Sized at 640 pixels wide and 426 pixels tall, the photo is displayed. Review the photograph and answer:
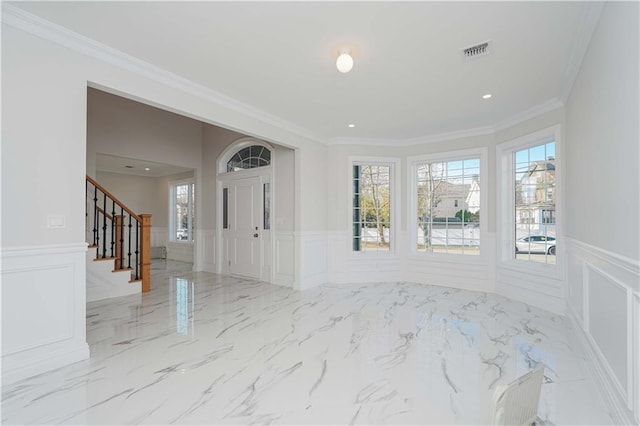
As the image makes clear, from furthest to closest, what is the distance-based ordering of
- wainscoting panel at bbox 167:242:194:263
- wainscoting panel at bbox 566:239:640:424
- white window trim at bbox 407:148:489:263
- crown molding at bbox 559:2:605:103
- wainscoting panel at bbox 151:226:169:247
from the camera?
wainscoting panel at bbox 151:226:169:247 < wainscoting panel at bbox 167:242:194:263 < white window trim at bbox 407:148:489:263 < crown molding at bbox 559:2:605:103 < wainscoting panel at bbox 566:239:640:424

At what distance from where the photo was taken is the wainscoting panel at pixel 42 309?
7.58ft

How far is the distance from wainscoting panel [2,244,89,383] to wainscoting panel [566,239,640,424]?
384 cm

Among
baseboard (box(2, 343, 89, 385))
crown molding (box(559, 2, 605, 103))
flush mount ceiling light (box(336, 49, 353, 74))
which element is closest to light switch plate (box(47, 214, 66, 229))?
baseboard (box(2, 343, 89, 385))

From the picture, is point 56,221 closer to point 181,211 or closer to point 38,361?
point 38,361

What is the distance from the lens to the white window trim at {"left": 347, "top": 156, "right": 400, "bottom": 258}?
598 centimetres

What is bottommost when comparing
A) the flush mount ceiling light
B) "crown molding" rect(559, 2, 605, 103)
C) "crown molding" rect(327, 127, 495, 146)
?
the flush mount ceiling light

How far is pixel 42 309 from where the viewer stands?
2469mm

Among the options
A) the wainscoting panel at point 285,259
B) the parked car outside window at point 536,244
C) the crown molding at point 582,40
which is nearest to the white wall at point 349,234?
the wainscoting panel at point 285,259

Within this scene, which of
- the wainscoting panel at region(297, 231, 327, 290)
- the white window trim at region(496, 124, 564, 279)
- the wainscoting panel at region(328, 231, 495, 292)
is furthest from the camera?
the wainscoting panel at region(328, 231, 495, 292)

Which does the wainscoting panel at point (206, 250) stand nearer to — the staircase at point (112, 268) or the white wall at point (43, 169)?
the staircase at point (112, 268)

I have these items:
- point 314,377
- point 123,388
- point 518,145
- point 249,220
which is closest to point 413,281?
point 518,145

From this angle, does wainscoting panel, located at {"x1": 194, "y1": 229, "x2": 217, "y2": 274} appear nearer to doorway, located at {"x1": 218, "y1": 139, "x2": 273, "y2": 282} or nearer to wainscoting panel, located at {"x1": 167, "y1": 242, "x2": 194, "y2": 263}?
doorway, located at {"x1": 218, "y1": 139, "x2": 273, "y2": 282}

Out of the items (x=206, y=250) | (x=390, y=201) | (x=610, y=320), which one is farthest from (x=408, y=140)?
(x=206, y=250)

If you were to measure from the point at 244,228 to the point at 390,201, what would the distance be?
295 cm
